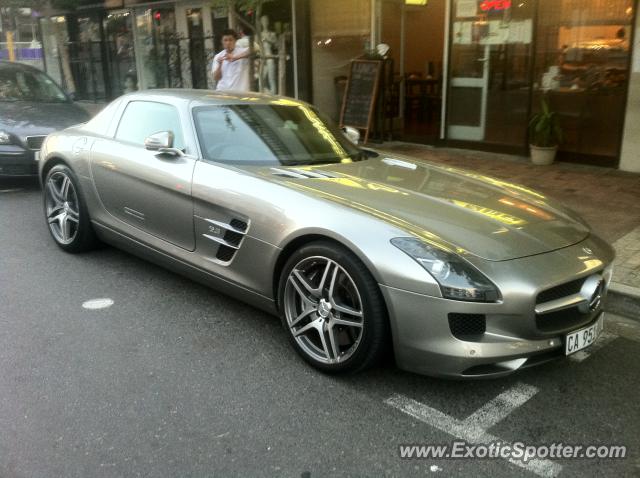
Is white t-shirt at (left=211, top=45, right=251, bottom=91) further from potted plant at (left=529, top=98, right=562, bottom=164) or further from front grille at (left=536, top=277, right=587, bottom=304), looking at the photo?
front grille at (left=536, top=277, right=587, bottom=304)

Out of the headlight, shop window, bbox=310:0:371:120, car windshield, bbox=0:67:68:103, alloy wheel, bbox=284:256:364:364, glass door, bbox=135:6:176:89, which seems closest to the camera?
the headlight

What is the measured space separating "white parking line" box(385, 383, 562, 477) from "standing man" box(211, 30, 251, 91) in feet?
22.4

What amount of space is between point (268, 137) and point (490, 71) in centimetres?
608

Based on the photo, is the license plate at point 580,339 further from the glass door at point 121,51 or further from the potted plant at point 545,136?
the glass door at point 121,51

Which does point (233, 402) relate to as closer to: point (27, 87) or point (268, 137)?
point (268, 137)

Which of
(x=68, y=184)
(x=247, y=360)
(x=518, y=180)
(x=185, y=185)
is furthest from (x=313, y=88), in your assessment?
(x=247, y=360)

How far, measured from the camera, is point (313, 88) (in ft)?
40.2

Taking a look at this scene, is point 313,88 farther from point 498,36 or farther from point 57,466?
point 57,466

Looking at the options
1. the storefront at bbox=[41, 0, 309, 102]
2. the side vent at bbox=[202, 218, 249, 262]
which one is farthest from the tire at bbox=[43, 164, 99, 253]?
the storefront at bbox=[41, 0, 309, 102]

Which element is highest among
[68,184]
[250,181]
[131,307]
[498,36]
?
[498,36]

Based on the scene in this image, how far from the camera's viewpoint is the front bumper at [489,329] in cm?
299

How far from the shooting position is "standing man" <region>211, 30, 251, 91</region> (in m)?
9.17

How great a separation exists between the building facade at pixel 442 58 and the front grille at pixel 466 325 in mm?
6287

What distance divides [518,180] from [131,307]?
5192 millimetres
